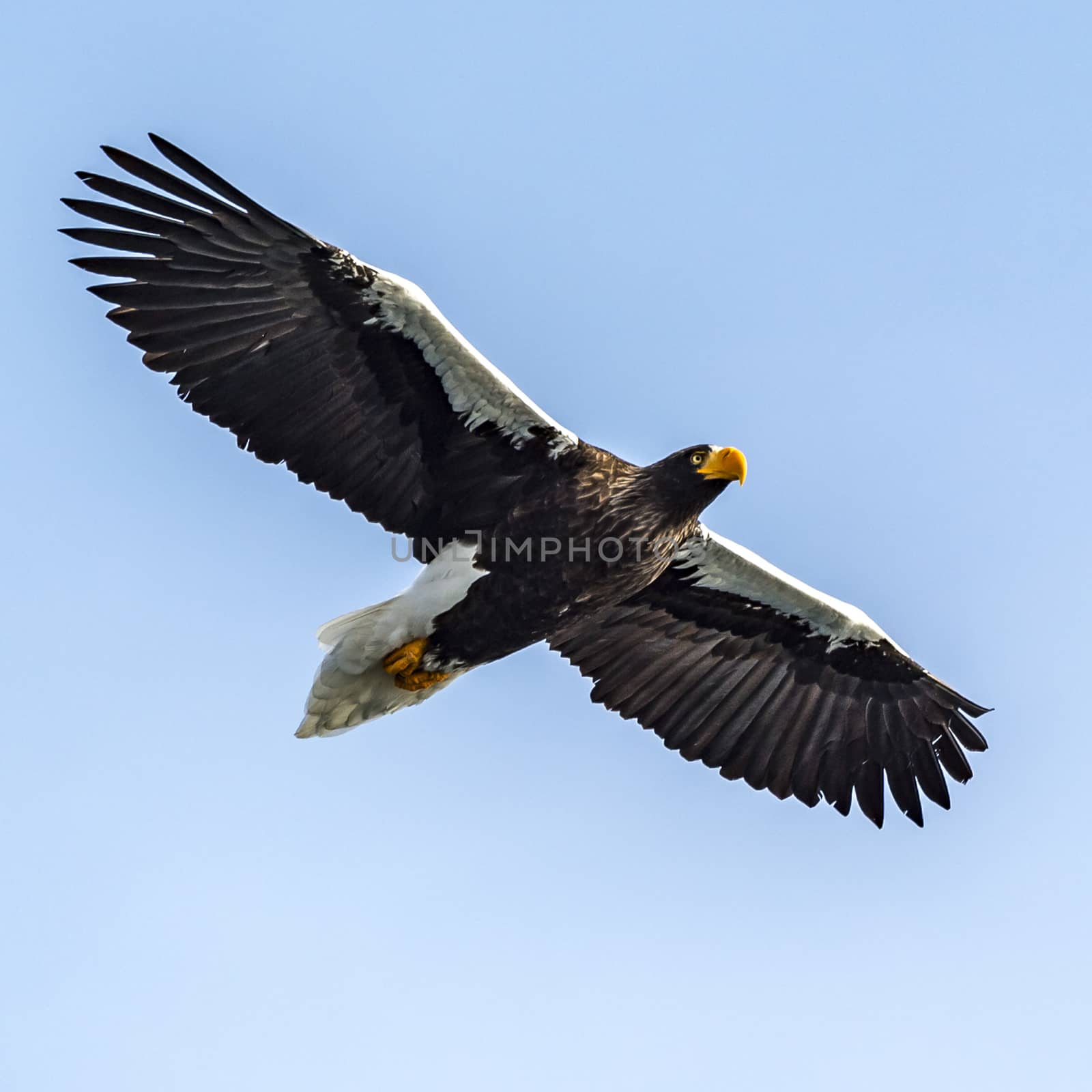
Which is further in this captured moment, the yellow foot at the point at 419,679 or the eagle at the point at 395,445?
the yellow foot at the point at 419,679

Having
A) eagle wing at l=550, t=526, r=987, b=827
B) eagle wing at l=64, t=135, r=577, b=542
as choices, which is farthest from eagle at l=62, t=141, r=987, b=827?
eagle wing at l=550, t=526, r=987, b=827

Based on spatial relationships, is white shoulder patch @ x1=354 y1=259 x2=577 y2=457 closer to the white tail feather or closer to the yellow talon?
the white tail feather

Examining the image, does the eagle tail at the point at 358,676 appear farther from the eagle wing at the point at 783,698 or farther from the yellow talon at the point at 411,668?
the eagle wing at the point at 783,698

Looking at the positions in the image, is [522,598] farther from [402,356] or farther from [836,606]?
[836,606]

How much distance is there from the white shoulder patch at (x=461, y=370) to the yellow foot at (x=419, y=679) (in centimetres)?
162

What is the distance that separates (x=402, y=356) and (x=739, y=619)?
334 cm

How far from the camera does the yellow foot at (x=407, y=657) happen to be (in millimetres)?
10953

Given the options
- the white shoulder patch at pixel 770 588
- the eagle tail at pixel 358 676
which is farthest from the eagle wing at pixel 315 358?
the white shoulder patch at pixel 770 588

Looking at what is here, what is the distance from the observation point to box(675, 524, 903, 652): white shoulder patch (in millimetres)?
11664

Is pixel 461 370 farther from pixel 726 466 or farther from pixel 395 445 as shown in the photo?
pixel 726 466

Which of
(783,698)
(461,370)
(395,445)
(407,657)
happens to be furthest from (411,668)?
(783,698)

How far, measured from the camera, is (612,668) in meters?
12.4

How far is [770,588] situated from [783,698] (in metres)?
1.02

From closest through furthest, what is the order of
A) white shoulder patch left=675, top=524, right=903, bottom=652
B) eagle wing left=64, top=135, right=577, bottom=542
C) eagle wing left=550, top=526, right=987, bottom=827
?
eagle wing left=64, top=135, right=577, bottom=542
white shoulder patch left=675, top=524, right=903, bottom=652
eagle wing left=550, top=526, right=987, bottom=827
